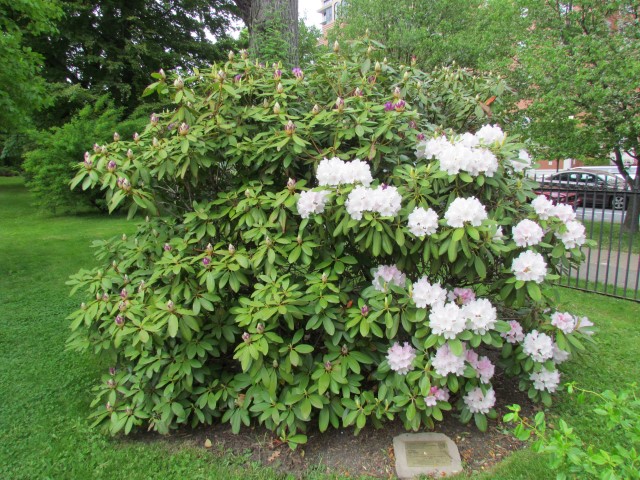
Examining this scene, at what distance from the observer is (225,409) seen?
2.91m

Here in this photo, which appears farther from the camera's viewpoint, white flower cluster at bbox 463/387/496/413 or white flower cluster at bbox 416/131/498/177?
white flower cluster at bbox 463/387/496/413

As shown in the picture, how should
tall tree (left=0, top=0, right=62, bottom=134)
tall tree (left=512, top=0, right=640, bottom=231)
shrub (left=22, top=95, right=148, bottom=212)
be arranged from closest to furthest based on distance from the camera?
tall tree (left=0, top=0, right=62, bottom=134) → tall tree (left=512, top=0, right=640, bottom=231) → shrub (left=22, top=95, right=148, bottom=212)

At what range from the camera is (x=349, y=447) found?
2.64 meters

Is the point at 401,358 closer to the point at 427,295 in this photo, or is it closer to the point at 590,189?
the point at 427,295

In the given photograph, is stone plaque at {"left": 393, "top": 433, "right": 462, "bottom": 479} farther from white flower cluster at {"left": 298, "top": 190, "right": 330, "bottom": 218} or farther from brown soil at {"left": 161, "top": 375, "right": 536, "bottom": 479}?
white flower cluster at {"left": 298, "top": 190, "right": 330, "bottom": 218}

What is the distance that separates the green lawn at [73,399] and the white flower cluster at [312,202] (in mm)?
1467

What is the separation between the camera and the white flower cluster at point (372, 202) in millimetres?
2260

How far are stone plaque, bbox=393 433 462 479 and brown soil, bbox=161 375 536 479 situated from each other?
65 millimetres

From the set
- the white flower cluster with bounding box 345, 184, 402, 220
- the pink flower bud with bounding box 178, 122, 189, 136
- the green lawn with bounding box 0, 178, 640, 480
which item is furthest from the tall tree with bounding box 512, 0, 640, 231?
the pink flower bud with bounding box 178, 122, 189, 136

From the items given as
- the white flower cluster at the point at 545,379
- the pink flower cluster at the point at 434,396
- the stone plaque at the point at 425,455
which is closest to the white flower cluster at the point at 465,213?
the pink flower cluster at the point at 434,396

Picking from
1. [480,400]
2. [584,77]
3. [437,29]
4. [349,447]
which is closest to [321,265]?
[349,447]

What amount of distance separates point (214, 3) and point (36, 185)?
10239mm

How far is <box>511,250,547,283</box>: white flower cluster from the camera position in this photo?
2301 mm

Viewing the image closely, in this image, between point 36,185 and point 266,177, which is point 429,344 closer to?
point 266,177
